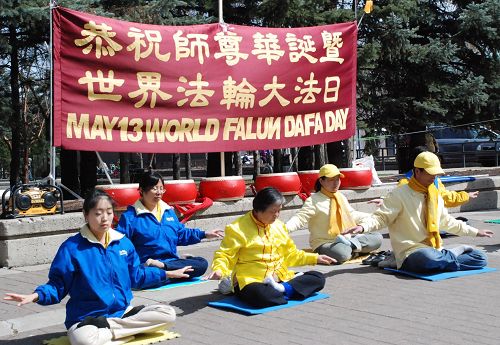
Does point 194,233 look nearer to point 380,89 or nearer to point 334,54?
point 334,54

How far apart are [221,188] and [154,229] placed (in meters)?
3.83

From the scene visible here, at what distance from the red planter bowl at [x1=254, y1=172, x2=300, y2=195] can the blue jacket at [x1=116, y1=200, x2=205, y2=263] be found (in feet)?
13.7

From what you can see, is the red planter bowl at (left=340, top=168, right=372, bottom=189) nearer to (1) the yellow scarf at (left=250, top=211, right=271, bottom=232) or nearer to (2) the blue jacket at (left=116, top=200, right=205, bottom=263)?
(2) the blue jacket at (left=116, top=200, right=205, bottom=263)

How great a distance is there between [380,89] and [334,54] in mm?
8592

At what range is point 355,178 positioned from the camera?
11953 millimetres

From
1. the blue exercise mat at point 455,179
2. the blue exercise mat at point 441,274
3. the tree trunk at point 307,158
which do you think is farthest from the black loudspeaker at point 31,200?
the tree trunk at point 307,158

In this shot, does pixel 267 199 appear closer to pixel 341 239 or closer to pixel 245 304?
pixel 245 304

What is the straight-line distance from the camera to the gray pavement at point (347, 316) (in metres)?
4.98

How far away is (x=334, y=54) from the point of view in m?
12.0

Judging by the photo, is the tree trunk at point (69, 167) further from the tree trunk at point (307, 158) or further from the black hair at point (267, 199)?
the black hair at point (267, 199)

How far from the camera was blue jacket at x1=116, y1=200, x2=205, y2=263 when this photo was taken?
662 centimetres

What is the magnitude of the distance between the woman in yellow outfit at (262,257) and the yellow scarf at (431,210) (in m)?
1.71

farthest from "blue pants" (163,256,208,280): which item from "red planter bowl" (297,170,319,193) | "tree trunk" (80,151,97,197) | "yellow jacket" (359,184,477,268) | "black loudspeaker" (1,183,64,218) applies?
"tree trunk" (80,151,97,197)

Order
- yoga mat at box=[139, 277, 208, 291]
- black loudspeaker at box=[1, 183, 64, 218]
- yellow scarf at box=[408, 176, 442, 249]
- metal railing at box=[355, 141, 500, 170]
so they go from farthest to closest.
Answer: metal railing at box=[355, 141, 500, 170] → black loudspeaker at box=[1, 183, 64, 218] → yellow scarf at box=[408, 176, 442, 249] → yoga mat at box=[139, 277, 208, 291]
